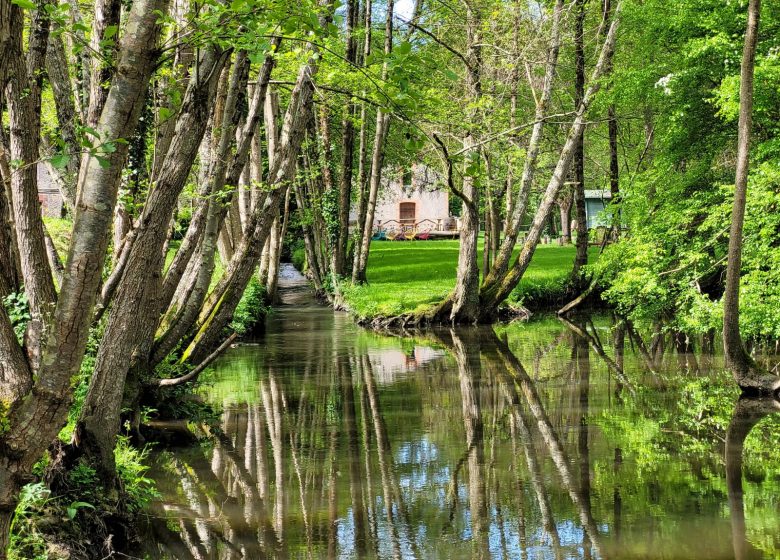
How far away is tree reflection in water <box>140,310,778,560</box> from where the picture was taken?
752 cm

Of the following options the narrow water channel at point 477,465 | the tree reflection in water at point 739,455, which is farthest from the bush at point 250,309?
the tree reflection in water at point 739,455

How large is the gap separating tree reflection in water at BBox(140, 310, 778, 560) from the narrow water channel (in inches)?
1.1

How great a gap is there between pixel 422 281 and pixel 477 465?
67.3ft

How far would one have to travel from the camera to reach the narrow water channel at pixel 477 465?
24.6 ft

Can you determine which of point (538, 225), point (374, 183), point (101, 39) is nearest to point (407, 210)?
point (374, 183)

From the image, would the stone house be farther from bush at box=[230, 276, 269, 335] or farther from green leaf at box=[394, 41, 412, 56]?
green leaf at box=[394, 41, 412, 56]

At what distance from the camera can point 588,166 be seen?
159 feet

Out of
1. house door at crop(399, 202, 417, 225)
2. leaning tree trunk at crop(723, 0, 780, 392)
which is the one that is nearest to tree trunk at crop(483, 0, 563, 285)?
leaning tree trunk at crop(723, 0, 780, 392)

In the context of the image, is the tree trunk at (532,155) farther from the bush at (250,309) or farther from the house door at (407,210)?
the house door at (407,210)

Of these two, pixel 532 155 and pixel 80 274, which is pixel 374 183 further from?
pixel 80 274

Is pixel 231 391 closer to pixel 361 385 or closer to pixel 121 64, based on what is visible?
pixel 361 385

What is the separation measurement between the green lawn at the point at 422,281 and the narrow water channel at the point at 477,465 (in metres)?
7.82

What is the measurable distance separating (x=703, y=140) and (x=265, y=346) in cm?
1047

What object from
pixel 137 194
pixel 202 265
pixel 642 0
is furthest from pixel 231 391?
pixel 642 0
